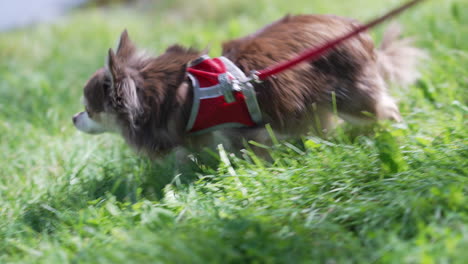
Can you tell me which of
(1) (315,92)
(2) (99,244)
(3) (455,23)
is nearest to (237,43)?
(1) (315,92)

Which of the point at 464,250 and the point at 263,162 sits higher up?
the point at 263,162

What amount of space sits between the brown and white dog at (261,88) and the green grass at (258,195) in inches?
7.7

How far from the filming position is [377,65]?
3.25 metres

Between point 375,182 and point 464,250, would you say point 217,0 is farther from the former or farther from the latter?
point 464,250

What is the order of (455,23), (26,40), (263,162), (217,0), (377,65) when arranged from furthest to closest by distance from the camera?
(217,0) < (26,40) < (455,23) < (377,65) < (263,162)

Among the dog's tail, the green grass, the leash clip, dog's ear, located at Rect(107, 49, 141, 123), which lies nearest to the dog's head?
dog's ear, located at Rect(107, 49, 141, 123)

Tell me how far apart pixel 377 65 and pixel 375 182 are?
1271 mm

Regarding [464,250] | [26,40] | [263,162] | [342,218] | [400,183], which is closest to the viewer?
[464,250]

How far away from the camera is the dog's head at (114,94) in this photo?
2791 mm

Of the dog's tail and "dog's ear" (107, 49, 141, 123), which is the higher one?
"dog's ear" (107, 49, 141, 123)

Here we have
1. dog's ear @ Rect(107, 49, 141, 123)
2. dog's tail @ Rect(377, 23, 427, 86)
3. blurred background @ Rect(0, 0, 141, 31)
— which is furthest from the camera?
blurred background @ Rect(0, 0, 141, 31)

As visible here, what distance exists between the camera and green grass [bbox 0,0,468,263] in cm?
184

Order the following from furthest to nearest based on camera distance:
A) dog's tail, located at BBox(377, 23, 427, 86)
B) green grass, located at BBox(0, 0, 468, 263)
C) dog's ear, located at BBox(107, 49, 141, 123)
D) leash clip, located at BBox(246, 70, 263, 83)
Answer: dog's tail, located at BBox(377, 23, 427, 86), dog's ear, located at BBox(107, 49, 141, 123), leash clip, located at BBox(246, 70, 263, 83), green grass, located at BBox(0, 0, 468, 263)

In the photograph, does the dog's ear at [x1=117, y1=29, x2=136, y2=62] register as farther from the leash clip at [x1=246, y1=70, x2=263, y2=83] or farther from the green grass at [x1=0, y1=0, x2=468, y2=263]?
the leash clip at [x1=246, y1=70, x2=263, y2=83]
